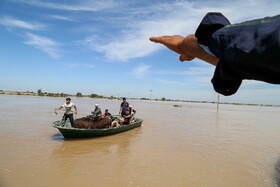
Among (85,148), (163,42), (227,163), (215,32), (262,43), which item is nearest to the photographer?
(262,43)

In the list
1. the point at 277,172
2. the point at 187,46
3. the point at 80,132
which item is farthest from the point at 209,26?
the point at 80,132

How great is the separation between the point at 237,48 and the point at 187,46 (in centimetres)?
35

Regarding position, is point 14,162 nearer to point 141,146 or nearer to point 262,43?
point 141,146

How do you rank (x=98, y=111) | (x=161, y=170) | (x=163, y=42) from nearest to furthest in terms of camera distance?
(x=163, y=42) → (x=161, y=170) → (x=98, y=111)

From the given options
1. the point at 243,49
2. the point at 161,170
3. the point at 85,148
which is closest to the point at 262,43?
the point at 243,49

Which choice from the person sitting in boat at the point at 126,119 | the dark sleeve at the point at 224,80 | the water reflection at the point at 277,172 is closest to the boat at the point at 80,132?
the person sitting in boat at the point at 126,119

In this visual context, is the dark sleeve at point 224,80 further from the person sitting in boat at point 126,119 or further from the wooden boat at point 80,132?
the person sitting in boat at point 126,119

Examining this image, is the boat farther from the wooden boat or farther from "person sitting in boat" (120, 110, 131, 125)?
"person sitting in boat" (120, 110, 131, 125)

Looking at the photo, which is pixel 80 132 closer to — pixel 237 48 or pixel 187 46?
pixel 187 46

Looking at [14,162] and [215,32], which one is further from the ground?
[215,32]

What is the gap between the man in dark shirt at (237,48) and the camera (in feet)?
2.40

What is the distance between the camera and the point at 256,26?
2.63ft

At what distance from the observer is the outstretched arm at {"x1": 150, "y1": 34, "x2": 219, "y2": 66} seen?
3.44 feet

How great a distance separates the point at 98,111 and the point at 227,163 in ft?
22.3
